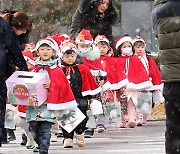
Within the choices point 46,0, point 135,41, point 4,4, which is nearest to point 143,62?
point 135,41

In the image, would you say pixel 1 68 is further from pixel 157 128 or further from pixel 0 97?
pixel 157 128

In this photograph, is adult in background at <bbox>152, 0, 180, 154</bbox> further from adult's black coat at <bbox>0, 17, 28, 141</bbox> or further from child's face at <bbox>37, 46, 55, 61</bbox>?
child's face at <bbox>37, 46, 55, 61</bbox>

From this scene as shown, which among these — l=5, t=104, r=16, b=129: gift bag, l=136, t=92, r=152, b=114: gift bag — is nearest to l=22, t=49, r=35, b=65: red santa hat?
l=5, t=104, r=16, b=129: gift bag

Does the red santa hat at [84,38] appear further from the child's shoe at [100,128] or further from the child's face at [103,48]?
the child's shoe at [100,128]

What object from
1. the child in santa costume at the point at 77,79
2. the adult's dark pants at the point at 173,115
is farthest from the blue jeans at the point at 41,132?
the adult's dark pants at the point at 173,115

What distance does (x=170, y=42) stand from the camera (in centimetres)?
711

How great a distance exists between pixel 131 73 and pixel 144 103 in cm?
57

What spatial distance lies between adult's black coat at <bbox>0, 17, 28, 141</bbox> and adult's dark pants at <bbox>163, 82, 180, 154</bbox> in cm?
350

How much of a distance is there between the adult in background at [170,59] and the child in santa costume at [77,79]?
4.59 meters

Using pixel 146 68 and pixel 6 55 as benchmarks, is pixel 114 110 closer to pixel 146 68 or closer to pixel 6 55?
pixel 146 68

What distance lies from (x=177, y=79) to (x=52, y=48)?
3977 mm

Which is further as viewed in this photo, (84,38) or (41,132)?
(84,38)

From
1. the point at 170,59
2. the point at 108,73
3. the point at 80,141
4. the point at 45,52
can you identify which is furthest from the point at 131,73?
the point at 170,59

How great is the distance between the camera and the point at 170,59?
7.14 metres
